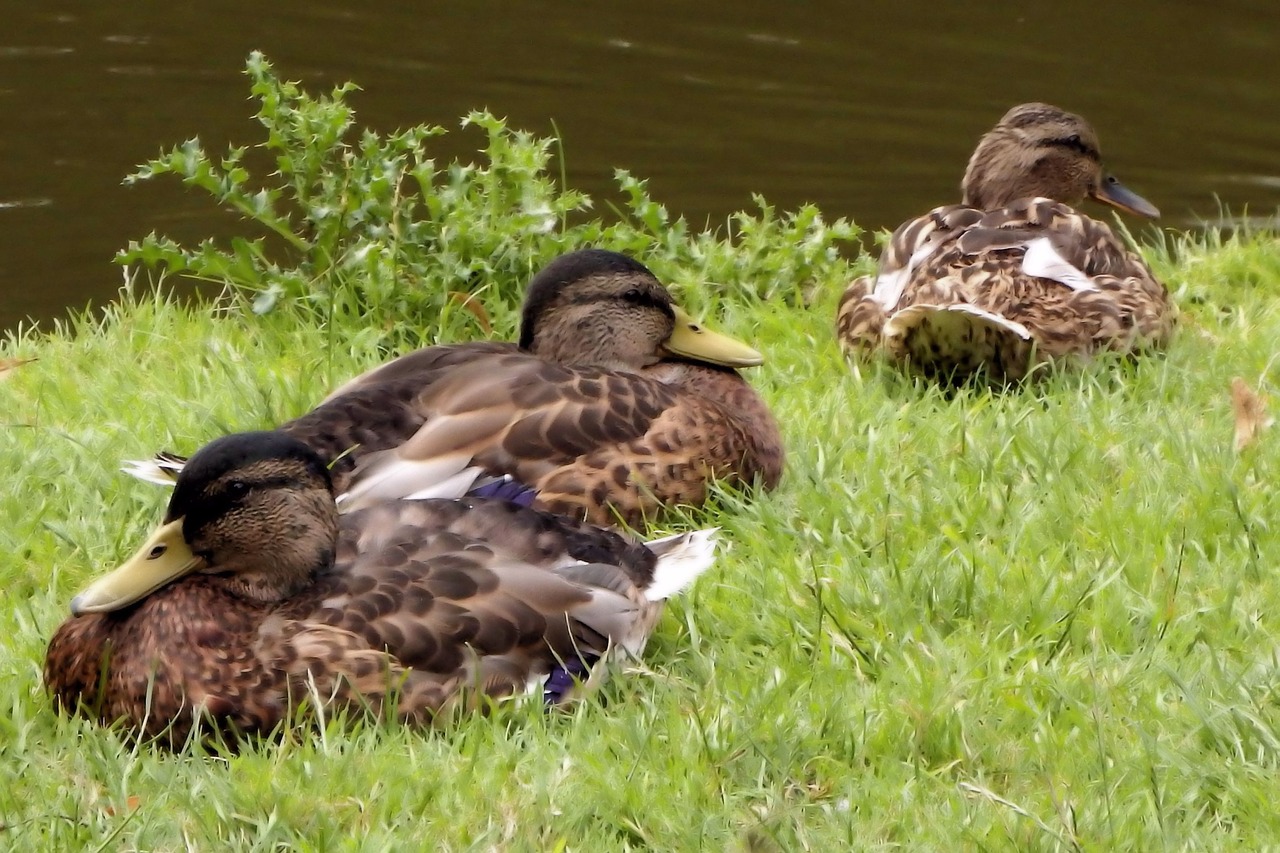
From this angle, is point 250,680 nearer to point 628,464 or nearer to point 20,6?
point 628,464

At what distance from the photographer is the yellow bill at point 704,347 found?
17.7 ft

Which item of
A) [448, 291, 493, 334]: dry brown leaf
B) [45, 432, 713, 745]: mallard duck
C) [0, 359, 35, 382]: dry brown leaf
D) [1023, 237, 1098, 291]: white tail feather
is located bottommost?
[0, 359, 35, 382]: dry brown leaf

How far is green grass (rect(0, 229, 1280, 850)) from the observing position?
130 inches

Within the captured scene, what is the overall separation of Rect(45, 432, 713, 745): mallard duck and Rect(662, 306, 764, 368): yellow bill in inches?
57.5

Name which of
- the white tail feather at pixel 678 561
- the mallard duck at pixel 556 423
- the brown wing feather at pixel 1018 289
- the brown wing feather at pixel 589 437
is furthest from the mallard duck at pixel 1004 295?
the white tail feather at pixel 678 561

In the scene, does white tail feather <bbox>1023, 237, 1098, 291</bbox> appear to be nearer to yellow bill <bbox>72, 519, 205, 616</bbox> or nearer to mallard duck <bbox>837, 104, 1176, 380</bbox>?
mallard duck <bbox>837, 104, 1176, 380</bbox>

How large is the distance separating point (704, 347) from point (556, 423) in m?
0.89

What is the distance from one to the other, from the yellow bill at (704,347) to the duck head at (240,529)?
5.85 ft

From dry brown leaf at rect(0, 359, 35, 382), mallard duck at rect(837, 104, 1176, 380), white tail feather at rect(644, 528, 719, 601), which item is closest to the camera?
white tail feather at rect(644, 528, 719, 601)

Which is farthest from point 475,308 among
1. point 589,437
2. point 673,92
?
point 673,92

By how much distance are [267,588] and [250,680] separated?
0.86 ft

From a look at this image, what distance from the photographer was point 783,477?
16.6 feet

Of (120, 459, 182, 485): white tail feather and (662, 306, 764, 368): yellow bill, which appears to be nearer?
(120, 459, 182, 485): white tail feather

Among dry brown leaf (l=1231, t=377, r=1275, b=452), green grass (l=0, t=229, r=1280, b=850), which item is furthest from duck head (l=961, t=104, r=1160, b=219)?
dry brown leaf (l=1231, t=377, r=1275, b=452)
